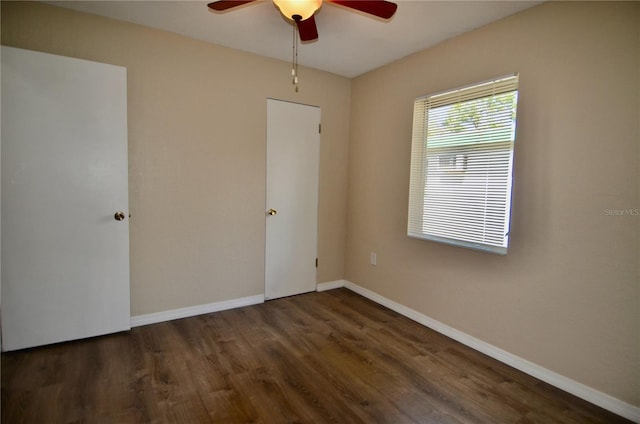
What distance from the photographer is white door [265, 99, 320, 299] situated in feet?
11.3

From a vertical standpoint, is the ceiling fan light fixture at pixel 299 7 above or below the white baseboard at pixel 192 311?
above

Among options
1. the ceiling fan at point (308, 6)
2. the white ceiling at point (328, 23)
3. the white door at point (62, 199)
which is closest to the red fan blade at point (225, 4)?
the ceiling fan at point (308, 6)

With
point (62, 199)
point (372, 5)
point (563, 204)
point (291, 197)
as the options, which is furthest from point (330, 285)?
point (372, 5)

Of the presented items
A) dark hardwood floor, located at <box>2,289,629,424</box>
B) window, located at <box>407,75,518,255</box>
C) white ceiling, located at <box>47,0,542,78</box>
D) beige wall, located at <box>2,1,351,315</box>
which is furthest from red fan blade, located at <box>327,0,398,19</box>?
dark hardwood floor, located at <box>2,289,629,424</box>

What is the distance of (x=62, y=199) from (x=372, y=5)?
8.13ft

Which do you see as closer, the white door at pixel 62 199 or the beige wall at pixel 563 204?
the beige wall at pixel 563 204

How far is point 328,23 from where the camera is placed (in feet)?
8.36

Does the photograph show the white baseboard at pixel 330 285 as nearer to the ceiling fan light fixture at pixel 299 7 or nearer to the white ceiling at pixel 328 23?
the white ceiling at pixel 328 23

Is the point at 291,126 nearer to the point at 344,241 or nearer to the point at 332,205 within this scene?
the point at 332,205

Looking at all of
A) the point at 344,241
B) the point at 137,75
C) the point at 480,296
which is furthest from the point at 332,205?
the point at 137,75

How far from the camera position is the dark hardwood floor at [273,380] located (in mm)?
1819

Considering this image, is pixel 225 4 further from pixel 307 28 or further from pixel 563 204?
pixel 563 204

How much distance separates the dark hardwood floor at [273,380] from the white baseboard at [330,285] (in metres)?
0.99

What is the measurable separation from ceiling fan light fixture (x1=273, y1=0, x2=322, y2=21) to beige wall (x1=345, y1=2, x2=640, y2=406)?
1.46m
